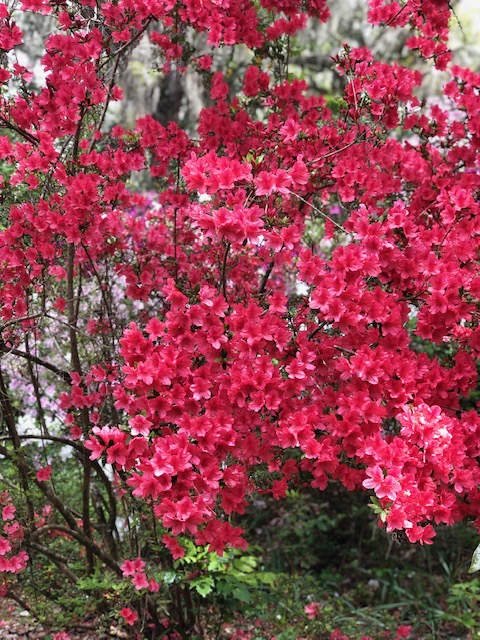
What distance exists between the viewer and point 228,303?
212cm

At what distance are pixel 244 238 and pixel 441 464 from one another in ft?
2.57

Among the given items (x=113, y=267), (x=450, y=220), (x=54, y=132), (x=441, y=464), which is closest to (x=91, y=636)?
(x=113, y=267)

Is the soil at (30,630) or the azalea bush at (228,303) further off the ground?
the azalea bush at (228,303)

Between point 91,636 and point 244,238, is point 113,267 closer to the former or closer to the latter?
point 244,238

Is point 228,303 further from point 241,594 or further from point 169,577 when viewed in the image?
point 241,594

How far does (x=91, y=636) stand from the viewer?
8.68 feet

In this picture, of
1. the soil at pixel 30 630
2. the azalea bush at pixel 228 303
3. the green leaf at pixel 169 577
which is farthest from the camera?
the soil at pixel 30 630

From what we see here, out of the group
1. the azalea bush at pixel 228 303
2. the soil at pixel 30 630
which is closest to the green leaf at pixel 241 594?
the azalea bush at pixel 228 303

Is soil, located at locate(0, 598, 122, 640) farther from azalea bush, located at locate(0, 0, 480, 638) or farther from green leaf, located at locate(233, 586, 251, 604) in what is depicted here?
green leaf, located at locate(233, 586, 251, 604)

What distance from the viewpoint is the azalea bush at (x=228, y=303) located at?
67.4 inches

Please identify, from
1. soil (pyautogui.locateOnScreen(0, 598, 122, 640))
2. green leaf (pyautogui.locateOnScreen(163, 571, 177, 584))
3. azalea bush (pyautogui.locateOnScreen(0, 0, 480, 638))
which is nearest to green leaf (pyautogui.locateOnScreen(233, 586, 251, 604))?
azalea bush (pyautogui.locateOnScreen(0, 0, 480, 638))

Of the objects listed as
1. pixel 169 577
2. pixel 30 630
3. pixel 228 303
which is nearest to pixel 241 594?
pixel 169 577

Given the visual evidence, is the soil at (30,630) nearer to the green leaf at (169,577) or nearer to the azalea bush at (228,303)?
the azalea bush at (228,303)

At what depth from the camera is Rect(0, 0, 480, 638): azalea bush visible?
5.62 feet
